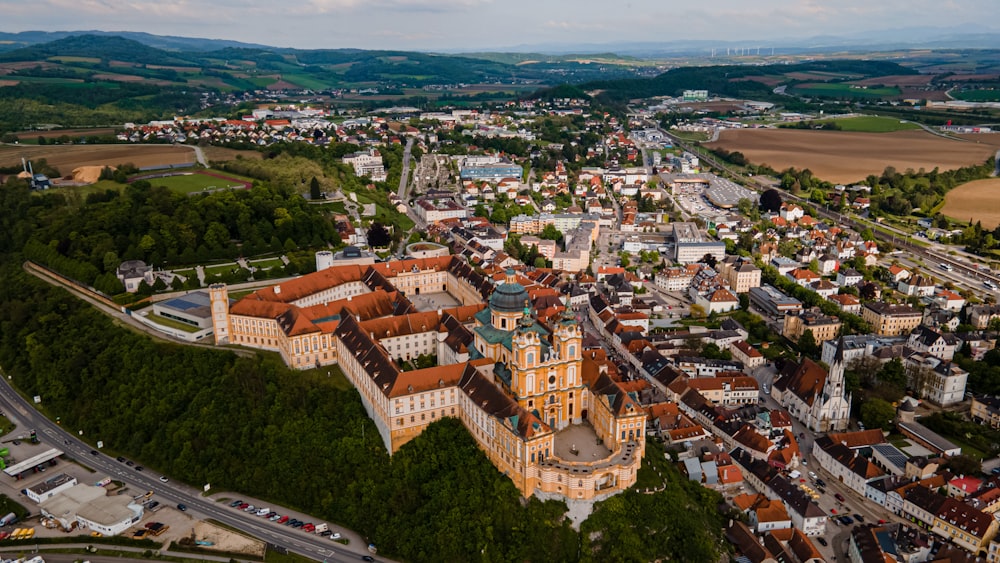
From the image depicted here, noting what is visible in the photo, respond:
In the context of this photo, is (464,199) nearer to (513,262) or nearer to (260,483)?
(513,262)

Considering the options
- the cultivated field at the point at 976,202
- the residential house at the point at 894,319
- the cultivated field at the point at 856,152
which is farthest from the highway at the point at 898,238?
the residential house at the point at 894,319

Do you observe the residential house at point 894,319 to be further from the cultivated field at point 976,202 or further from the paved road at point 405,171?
the paved road at point 405,171

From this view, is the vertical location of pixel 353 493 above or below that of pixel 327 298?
below

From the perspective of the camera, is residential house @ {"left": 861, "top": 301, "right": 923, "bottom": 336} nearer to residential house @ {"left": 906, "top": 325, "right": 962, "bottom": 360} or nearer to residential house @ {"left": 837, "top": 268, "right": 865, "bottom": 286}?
residential house @ {"left": 906, "top": 325, "right": 962, "bottom": 360}

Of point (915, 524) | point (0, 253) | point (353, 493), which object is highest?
point (0, 253)

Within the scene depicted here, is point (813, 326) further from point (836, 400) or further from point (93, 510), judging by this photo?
point (93, 510)

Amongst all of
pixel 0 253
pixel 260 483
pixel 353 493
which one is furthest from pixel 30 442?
pixel 0 253
